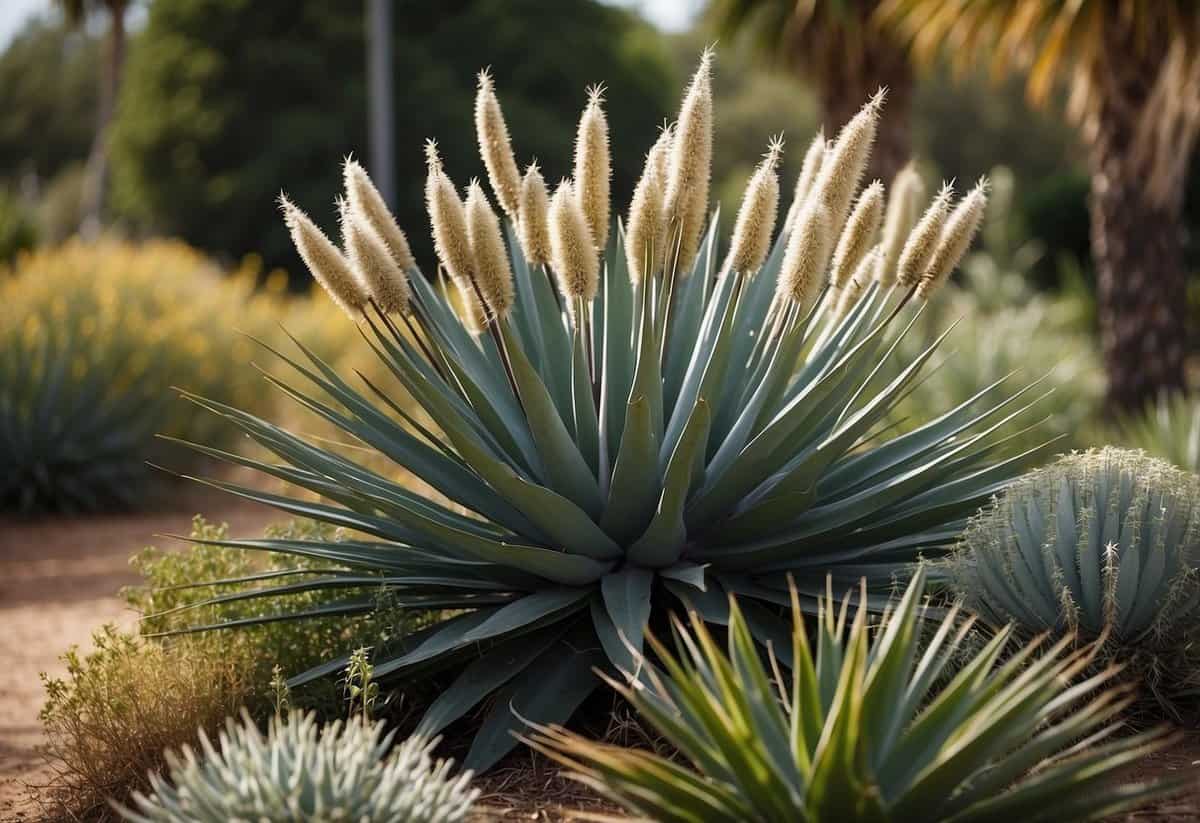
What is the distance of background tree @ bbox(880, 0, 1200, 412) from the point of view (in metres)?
10.2

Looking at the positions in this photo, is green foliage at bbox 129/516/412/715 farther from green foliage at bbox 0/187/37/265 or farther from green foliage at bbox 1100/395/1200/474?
green foliage at bbox 0/187/37/265

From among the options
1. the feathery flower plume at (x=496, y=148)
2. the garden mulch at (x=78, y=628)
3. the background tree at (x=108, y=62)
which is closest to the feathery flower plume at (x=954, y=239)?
the feathery flower plume at (x=496, y=148)

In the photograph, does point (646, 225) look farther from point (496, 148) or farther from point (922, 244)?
point (922, 244)

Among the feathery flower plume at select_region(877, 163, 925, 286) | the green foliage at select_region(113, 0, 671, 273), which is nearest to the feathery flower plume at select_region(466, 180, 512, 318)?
the feathery flower plume at select_region(877, 163, 925, 286)

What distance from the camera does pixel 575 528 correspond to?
13.3ft

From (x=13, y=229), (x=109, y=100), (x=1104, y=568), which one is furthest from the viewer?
(x=109, y=100)

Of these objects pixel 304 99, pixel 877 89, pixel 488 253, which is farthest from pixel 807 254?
pixel 304 99

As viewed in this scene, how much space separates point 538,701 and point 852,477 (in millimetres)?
1386

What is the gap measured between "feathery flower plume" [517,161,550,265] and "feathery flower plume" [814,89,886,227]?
0.91 meters

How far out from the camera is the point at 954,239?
176 inches

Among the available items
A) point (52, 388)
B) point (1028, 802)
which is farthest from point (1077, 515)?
point (52, 388)

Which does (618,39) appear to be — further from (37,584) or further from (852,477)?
(852,477)

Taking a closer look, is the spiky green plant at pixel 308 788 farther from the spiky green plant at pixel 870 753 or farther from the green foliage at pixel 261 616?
the green foliage at pixel 261 616

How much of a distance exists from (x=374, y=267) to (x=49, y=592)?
5631 mm
